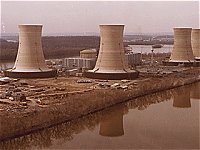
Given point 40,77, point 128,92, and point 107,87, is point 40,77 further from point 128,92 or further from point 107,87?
point 128,92

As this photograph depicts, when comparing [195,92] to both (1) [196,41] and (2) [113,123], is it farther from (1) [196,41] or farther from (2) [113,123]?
(1) [196,41]

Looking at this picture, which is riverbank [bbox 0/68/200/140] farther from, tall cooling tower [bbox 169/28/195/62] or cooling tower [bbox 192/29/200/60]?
cooling tower [bbox 192/29/200/60]

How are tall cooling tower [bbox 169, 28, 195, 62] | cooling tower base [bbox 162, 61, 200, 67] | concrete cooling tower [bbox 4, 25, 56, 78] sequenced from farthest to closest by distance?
1. cooling tower base [bbox 162, 61, 200, 67]
2. tall cooling tower [bbox 169, 28, 195, 62]
3. concrete cooling tower [bbox 4, 25, 56, 78]

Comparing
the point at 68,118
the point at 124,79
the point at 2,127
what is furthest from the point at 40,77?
the point at 2,127

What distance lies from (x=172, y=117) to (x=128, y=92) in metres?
2.05

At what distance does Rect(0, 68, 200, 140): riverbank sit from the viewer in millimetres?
6016

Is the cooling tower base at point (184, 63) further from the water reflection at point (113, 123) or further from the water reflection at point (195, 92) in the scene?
the water reflection at point (113, 123)

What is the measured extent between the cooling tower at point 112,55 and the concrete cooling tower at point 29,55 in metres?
1.85

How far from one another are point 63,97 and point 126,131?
8.48 feet

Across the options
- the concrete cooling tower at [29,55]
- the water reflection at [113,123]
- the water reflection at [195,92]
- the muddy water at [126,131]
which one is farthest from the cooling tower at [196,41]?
the water reflection at [113,123]

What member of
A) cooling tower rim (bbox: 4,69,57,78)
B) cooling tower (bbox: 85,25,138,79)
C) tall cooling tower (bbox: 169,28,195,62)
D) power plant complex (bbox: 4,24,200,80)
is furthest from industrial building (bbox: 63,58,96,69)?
tall cooling tower (bbox: 169,28,195,62)

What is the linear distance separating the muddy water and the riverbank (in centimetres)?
17

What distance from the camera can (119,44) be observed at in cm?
1106

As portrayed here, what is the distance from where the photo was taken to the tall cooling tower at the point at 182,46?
608 inches
